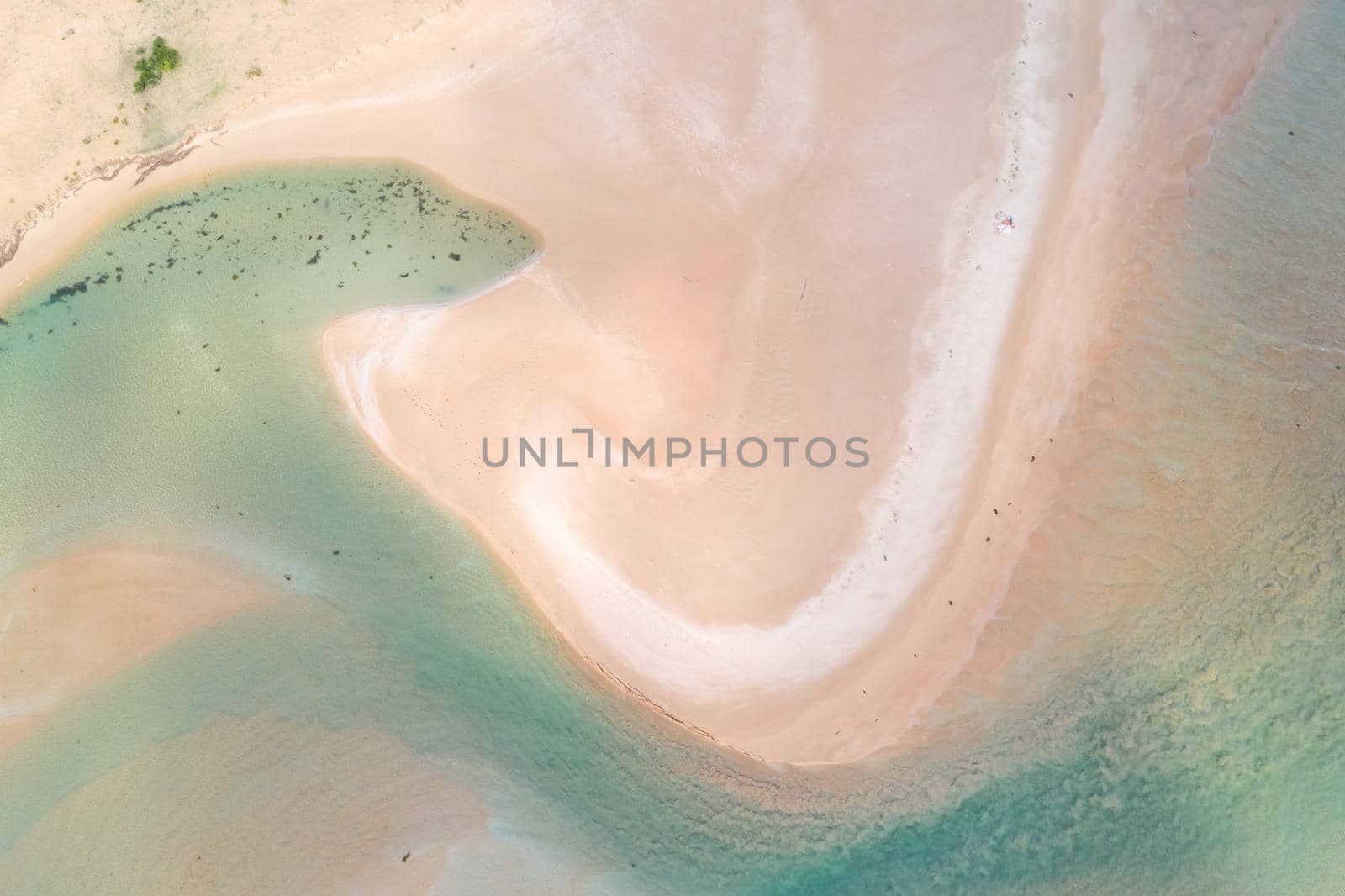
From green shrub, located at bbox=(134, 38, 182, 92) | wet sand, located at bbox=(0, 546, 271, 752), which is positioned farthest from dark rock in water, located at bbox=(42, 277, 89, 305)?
wet sand, located at bbox=(0, 546, 271, 752)

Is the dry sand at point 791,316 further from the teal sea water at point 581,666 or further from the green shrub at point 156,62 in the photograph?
the green shrub at point 156,62

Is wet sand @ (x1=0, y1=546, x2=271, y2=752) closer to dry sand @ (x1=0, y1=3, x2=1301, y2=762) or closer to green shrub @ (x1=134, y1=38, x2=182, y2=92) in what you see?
dry sand @ (x1=0, y1=3, x2=1301, y2=762)

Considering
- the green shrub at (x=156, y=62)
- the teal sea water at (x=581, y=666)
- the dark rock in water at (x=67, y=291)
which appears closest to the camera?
the teal sea water at (x=581, y=666)

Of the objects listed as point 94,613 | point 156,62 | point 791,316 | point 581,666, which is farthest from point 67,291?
point 791,316

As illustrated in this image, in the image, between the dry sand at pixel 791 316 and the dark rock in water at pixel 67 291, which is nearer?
the dry sand at pixel 791 316

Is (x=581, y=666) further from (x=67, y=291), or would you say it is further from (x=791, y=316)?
(x=67, y=291)

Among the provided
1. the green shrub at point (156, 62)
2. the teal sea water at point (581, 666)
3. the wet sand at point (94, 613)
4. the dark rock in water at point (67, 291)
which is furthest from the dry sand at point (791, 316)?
the dark rock in water at point (67, 291)

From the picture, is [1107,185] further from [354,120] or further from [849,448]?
[354,120]
